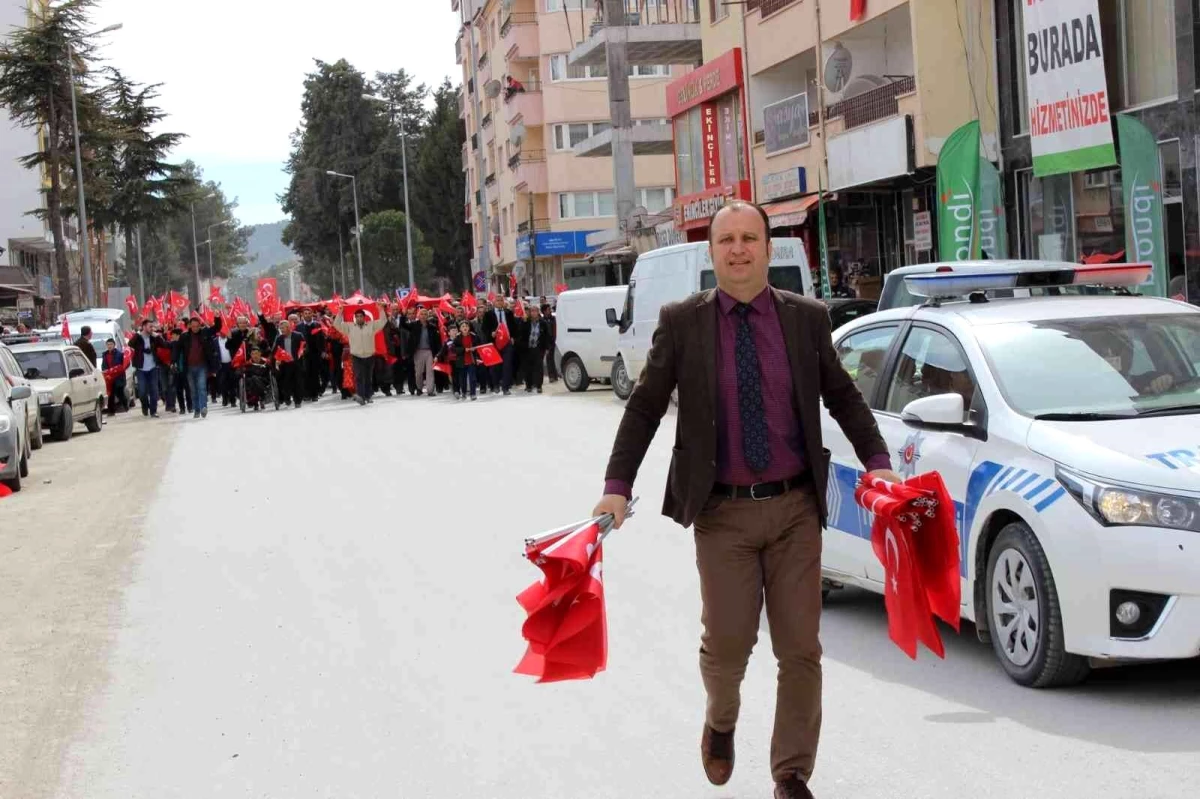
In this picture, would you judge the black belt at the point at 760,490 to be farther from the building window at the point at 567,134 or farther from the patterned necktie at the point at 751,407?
the building window at the point at 567,134

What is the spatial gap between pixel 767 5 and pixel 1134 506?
30045 millimetres

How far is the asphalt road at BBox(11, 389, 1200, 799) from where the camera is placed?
18.9ft

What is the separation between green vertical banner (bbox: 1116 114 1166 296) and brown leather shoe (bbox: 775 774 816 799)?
17.3m

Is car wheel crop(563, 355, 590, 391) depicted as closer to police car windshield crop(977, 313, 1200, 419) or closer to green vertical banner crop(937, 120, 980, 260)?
green vertical banner crop(937, 120, 980, 260)

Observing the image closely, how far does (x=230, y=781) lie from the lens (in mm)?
6059

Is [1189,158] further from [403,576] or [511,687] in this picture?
[511,687]

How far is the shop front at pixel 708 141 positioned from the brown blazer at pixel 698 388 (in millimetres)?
30992

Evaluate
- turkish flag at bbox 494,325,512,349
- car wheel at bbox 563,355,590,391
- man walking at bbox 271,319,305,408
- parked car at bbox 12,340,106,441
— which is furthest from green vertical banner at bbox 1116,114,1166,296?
man walking at bbox 271,319,305,408

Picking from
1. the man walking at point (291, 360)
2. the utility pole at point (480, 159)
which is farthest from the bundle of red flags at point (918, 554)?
the utility pole at point (480, 159)

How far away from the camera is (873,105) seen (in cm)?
2967

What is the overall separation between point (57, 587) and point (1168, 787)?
8147mm

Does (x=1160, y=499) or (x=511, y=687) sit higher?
(x=1160, y=499)

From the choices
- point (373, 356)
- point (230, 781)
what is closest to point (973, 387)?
point (230, 781)

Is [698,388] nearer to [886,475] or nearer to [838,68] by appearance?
[886,475]
